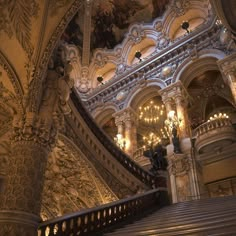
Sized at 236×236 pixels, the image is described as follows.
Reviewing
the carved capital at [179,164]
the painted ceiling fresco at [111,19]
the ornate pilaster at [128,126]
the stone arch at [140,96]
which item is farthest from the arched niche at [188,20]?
the carved capital at [179,164]

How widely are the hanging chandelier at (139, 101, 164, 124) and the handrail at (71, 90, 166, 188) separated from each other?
906 cm

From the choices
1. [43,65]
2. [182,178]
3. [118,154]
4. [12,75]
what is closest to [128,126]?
[182,178]

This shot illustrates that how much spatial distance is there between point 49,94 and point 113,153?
302 centimetres

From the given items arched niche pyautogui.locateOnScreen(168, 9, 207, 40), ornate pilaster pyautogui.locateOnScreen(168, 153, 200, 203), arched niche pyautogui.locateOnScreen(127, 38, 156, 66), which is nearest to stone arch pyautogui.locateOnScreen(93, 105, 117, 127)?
arched niche pyautogui.locateOnScreen(127, 38, 156, 66)

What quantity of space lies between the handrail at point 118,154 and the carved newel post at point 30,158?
64.4 inches

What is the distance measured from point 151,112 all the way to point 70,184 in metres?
10.6

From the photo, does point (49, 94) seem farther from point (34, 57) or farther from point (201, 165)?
point (201, 165)

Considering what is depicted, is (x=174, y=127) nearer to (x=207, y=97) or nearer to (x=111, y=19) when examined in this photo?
(x=207, y=97)

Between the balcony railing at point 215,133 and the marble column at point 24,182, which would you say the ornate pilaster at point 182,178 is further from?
the marble column at point 24,182

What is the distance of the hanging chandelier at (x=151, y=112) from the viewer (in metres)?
17.3

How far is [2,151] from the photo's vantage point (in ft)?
22.9

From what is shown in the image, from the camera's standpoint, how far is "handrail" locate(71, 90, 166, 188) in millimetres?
7367

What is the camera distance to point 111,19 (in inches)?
775

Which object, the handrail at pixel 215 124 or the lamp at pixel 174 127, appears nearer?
the handrail at pixel 215 124
